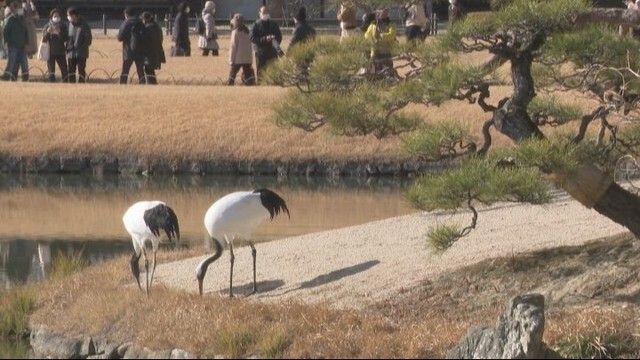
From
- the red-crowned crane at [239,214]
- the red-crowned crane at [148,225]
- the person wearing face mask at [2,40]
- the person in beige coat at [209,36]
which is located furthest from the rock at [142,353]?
the person in beige coat at [209,36]

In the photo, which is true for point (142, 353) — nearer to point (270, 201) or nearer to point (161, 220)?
point (161, 220)

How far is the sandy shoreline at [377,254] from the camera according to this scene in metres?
12.5

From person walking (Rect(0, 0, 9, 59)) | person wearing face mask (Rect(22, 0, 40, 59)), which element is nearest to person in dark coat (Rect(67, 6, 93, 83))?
person wearing face mask (Rect(22, 0, 40, 59))

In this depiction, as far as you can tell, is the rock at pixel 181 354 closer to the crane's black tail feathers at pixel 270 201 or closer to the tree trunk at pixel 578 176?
the crane's black tail feathers at pixel 270 201

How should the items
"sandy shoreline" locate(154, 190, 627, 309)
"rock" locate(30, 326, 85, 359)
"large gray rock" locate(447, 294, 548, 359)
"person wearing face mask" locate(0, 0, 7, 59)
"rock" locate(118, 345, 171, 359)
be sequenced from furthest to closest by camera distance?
"person wearing face mask" locate(0, 0, 7, 59)
"sandy shoreline" locate(154, 190, 627, 309)
"rock" locate(30, 326, 85, 359)
"rock" locate(118, 345, 171, 359)
"large gray rock" locate(447, 294, 548, 359)

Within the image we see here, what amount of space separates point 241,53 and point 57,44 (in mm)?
3372

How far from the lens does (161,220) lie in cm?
1243

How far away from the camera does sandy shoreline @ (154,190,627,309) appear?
12547mm

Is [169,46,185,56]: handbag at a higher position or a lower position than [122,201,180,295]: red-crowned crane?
lower

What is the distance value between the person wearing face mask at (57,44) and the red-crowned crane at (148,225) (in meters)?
15.5

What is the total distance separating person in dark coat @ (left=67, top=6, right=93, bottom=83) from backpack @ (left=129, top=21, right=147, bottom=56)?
93 cm

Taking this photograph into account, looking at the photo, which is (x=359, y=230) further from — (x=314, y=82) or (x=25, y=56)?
(x=25, y=56)

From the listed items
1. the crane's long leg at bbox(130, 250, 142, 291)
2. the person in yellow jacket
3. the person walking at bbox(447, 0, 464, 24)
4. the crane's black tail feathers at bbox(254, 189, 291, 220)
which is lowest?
the crane's long leg at bbox(130, 250, 142, 291)

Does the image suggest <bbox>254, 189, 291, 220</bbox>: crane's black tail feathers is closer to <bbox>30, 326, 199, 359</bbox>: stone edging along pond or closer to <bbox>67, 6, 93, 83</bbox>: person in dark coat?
<bbox>30, 326, 199, 359</bbox>: stone edging along pond
